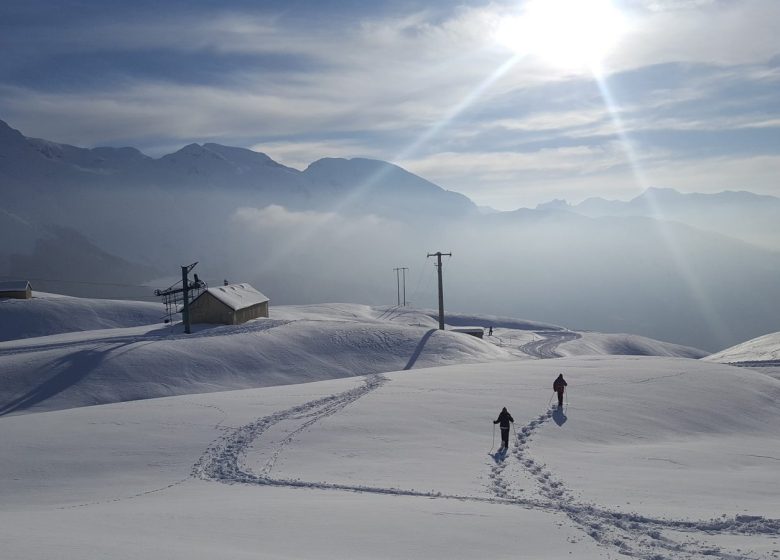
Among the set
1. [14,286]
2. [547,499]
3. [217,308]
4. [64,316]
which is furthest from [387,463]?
[14,286]

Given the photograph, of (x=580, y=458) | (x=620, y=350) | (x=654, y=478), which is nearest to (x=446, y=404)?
(x=580, y=458)

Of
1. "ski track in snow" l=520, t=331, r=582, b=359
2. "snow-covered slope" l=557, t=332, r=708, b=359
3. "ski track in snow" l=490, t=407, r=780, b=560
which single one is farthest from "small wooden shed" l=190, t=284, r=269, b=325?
"ski track in snow" l=490, t=407, r=780, b=560

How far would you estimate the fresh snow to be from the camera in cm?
1248

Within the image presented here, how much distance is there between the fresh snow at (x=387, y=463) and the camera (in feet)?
40.9

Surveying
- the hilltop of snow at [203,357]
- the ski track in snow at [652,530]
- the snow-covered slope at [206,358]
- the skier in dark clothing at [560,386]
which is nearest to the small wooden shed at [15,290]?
the hilltop of snow at [203,357]

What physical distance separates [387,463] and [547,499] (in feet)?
18.5

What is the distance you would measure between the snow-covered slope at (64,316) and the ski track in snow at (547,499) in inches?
2034

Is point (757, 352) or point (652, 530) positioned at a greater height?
point (652, 530)

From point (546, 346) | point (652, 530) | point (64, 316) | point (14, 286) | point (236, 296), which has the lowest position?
point (546, 346)

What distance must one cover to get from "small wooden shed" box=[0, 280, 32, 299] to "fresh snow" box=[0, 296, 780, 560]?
127ft

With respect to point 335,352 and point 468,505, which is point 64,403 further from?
point 468,505

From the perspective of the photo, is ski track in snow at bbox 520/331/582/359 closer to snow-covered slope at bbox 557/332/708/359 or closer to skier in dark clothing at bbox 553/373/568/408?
snow-covered slope at bbox 557/332/708/359

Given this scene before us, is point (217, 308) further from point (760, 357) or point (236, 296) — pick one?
point (760, 357)

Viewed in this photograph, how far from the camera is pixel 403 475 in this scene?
18.2 m
